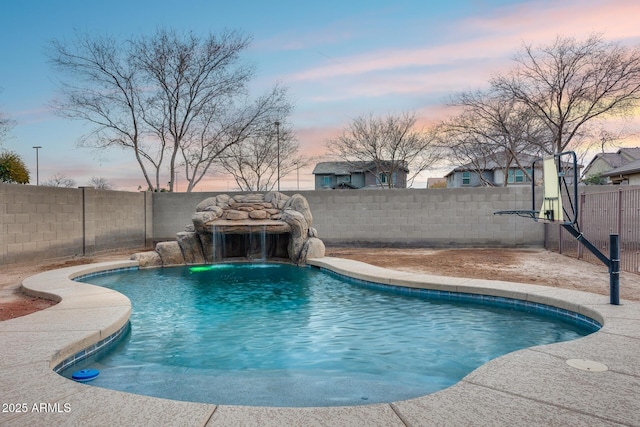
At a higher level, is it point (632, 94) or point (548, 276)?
point (632, 94)

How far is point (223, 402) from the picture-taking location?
3139mm

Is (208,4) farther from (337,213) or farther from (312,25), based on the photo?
(337,213)

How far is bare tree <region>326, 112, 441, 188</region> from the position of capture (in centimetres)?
2622

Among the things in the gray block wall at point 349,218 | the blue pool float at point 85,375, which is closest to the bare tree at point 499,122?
the gray block wall at point 349,218

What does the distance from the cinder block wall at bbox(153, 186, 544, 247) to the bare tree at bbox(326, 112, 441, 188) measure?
12599 millimetres

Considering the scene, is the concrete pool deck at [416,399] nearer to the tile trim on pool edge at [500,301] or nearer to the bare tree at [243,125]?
the tile trim on pool edge at [500,301]

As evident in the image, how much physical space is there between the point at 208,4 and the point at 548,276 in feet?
29.5

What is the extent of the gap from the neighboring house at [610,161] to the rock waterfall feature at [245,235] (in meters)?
21.5

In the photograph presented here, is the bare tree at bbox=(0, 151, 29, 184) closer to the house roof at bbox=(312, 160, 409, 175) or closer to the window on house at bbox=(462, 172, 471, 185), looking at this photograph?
the house roof at bbox=(312, 160, 409, 175)

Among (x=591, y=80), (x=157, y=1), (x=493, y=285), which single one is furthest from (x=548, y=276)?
(x=591, y=80)

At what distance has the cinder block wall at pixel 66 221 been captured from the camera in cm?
1008

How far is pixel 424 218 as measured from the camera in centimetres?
1394

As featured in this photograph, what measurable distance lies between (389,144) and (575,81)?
11.7 meters

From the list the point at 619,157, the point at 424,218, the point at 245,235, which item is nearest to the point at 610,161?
the point at 619,157
